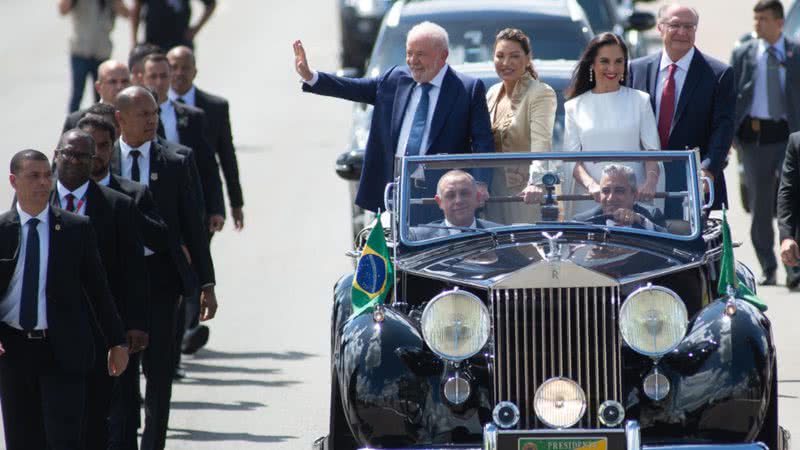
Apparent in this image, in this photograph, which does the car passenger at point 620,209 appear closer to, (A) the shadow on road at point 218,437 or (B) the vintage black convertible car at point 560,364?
(B) the vintage black convertible car at point 560,364

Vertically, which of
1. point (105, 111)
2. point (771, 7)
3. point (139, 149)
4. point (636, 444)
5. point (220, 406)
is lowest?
point (220, 406)

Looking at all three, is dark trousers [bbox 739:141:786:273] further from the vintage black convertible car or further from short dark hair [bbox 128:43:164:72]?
the vintage black convertible car

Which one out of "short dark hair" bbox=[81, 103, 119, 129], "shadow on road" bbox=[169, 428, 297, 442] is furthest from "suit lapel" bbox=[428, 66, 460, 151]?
"shadow on road" bbox=[169, 428, 297, 442]

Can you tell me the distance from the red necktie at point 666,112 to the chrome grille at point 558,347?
9.76 ft

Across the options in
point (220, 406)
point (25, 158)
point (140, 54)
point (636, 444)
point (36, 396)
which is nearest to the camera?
point (636, 444)

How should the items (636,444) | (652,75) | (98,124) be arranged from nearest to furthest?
(636,444), (98,124), (652,75)

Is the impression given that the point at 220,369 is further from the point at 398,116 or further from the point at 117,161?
the point at 398,116

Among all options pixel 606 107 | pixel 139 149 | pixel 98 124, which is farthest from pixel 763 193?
pixel 98 124

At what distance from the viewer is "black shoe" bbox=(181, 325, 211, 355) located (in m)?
11.9

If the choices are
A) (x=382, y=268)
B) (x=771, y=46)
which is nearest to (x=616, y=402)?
(x=382, y=268)

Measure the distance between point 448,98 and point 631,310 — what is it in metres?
2.58

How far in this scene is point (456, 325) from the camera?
7.30 m

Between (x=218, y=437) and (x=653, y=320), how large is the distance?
3368 millimetres

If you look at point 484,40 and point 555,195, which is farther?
point 484,40
